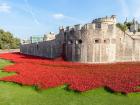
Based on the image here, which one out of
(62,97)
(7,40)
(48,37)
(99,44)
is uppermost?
(7,40)

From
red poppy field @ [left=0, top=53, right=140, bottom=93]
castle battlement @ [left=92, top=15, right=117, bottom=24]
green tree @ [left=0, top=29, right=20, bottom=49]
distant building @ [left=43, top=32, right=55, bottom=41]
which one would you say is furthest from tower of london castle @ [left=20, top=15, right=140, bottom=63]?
green tree @ [left=0, top=29, right=20, bottom=49]

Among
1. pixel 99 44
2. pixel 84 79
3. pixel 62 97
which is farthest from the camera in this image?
pixel 99 44

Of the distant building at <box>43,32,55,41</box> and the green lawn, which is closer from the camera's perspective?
the green lawn

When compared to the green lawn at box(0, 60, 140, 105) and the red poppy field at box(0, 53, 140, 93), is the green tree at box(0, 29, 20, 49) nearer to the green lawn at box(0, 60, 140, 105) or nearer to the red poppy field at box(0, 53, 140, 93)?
the red poppy field at box(0, 53, 140, 93)

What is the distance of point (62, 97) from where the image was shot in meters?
20.1

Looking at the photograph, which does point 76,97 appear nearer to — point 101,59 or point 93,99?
point 93,99

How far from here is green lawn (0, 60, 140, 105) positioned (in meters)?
18.8

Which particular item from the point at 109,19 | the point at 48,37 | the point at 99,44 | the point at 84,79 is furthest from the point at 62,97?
the point at 48,37

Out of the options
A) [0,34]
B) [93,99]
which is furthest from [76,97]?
[0,34]

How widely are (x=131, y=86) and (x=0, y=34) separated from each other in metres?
87.5

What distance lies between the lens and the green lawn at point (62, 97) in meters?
18.8

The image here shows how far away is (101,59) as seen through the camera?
36.2 meters

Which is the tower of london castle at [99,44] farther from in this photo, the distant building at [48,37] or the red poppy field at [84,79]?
the distant building at [48,37]

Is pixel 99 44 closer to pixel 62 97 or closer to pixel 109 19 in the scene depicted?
pixel 109 19
